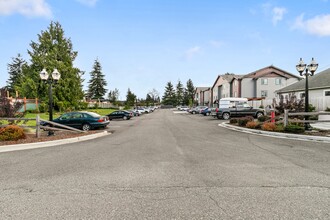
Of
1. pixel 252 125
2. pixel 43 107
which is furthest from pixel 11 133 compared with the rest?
pixel 43 107

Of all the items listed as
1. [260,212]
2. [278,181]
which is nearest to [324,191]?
[278,181]

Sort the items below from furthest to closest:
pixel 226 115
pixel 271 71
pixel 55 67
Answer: pixel 271 71, pixel 55 67, pixel 226 115

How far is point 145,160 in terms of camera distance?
6.28 metres

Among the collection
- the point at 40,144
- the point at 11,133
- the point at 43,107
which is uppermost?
the point at 43,107

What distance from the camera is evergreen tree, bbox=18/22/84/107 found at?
109 ft

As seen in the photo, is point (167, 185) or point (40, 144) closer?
point (167, 185)

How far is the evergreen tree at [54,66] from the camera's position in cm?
3325

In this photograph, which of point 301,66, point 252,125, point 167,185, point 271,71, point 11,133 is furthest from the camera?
point 271,71

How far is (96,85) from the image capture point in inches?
3027

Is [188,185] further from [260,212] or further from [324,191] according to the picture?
[324,191]

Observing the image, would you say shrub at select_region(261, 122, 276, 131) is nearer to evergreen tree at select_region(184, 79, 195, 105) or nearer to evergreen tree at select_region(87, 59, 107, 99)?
evergreen tree at select_region(87, 59, 107, 99)

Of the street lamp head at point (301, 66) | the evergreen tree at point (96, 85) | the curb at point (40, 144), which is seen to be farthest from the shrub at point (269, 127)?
the evergreen tree at point (96, 85)

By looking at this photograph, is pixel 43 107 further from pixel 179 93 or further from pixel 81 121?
pixel 179 93

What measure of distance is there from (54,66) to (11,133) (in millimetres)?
26589
